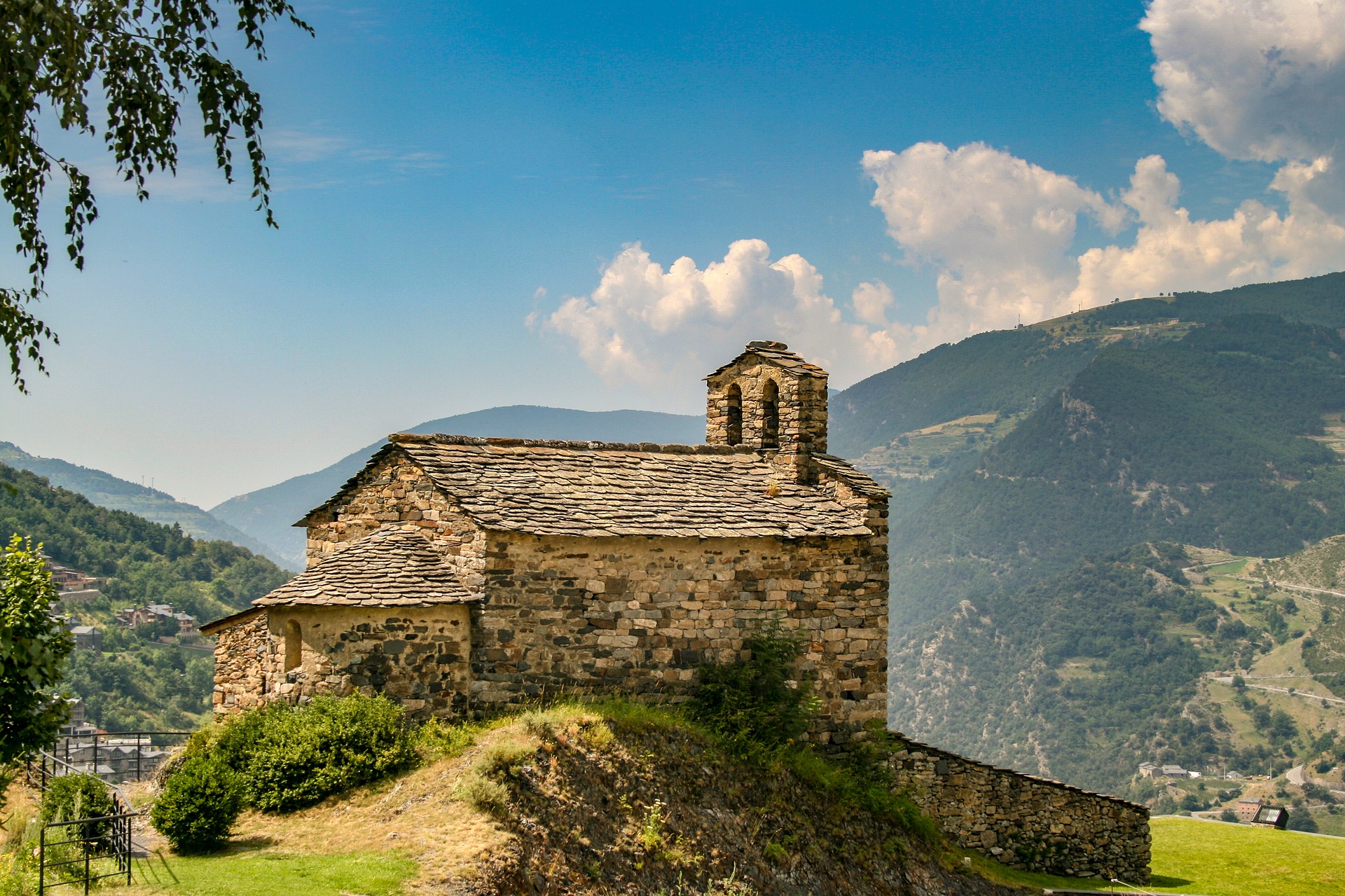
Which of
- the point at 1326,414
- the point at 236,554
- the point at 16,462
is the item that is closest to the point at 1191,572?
the point at 1326,414

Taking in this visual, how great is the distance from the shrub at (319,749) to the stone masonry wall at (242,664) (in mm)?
1077

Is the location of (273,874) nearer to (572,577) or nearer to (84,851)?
(84,851)

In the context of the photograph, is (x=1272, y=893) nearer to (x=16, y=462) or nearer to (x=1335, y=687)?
(x=1335, y=687)

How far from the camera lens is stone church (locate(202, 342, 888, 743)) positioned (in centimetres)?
1647

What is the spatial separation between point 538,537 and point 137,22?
9787 millimetres

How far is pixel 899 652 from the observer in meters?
146

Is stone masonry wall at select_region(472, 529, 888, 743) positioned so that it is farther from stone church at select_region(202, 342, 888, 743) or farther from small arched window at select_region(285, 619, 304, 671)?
small arched window at select_region(285, 619, 304, 671)

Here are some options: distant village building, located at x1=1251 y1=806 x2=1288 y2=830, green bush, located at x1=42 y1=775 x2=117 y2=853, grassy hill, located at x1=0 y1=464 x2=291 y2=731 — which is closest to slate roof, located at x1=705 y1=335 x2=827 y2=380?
green bush, located at x1=42 y1=775 x2=117 y2=853

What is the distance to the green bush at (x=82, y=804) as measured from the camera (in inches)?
484

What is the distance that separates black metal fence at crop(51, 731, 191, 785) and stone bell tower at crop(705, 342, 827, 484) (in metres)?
11.4

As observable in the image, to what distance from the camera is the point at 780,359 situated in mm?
22422

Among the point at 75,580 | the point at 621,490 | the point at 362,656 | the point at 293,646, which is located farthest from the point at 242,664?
the point at 75,580

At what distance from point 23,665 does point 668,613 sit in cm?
1008

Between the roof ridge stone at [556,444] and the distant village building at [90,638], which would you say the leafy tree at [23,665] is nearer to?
the roof ridge stone at [556,444]
